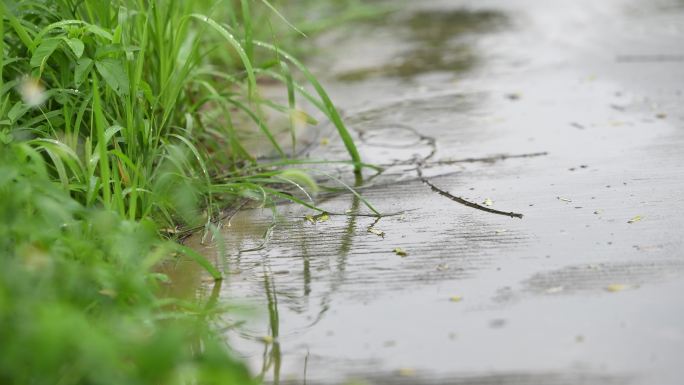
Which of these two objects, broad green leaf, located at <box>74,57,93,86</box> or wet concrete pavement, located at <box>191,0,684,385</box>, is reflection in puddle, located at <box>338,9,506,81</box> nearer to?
wet concrete pavement, located at <box>191,0,684,385</box>

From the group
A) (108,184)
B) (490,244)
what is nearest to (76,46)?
(108,184)

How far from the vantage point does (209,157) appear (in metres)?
3.84

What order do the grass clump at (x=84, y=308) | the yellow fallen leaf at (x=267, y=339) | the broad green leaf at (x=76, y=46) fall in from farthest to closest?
the broad green leaf at (x=76, y=46) < the yellow fallen leaf at (x=267, y=339) < the grass clump at (x=84, y=308)

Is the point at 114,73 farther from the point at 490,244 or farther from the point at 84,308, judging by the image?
the point at 490,244

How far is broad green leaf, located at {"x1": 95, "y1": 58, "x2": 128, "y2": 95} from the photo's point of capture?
3.17 m

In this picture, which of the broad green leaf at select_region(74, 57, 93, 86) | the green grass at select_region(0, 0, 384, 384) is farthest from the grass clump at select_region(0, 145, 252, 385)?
the broad green leaf at select_region(74, 57, 93, 86)

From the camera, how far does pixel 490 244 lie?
3.07 metres

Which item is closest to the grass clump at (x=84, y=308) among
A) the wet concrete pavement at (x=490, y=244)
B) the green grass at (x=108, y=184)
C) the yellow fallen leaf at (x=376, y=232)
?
the green grass at (x=108, y=184)

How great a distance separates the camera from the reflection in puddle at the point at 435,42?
6.02m

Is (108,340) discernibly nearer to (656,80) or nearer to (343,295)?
(343,295)

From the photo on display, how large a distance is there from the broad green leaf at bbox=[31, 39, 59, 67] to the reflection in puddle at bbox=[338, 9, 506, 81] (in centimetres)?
289

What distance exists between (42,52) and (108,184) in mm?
590

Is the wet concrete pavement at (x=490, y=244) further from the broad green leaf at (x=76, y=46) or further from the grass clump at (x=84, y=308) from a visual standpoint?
the broad green leaf at (x=76, y=46)

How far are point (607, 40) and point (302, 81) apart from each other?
1.99 m
